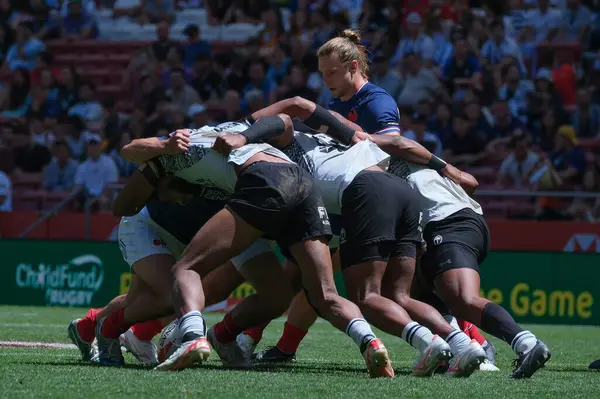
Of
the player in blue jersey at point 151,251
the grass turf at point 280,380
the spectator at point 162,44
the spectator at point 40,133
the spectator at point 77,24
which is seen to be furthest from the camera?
the spectator at point 77,24

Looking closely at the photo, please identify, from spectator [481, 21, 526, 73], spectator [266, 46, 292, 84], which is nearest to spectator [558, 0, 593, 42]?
spectator [481, 21, 526, 73]

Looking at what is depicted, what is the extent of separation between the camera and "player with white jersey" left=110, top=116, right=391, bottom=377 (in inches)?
243

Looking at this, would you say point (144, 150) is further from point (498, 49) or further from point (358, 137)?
point (498, 49)

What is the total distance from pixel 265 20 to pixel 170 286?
13645 millimetres

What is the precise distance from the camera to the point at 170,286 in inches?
261

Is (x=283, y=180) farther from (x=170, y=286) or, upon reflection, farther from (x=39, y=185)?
(x=39, y=185)

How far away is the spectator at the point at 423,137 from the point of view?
51.0ft

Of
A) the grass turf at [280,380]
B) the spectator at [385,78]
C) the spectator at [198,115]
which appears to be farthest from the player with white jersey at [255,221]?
the spectator at [385,78]

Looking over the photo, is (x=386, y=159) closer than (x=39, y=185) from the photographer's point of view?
Yes

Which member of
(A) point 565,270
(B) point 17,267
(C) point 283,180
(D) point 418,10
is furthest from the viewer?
(D) point 418,10

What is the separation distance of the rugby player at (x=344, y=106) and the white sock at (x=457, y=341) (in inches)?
55.8

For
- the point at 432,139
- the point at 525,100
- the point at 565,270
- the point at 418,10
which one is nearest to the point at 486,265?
the point at 565,270

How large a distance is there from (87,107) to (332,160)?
520 inches

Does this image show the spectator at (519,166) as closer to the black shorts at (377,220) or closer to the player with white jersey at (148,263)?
the player with white jersey at (148,263)
